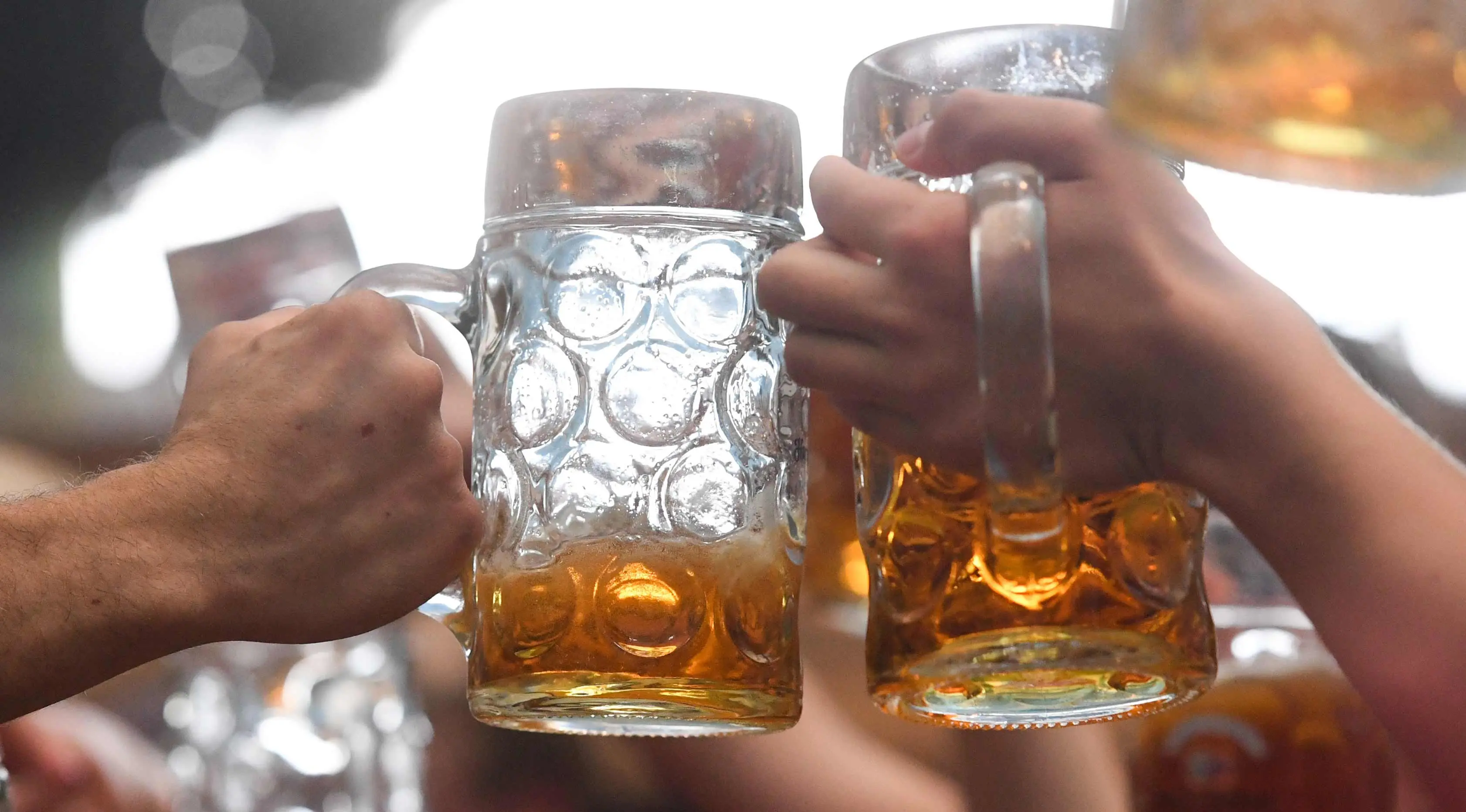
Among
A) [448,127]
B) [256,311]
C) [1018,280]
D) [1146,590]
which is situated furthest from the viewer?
[448,127]

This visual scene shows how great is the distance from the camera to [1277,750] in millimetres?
1338

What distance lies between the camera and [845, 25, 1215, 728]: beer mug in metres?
0.51

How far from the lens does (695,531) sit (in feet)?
1.84

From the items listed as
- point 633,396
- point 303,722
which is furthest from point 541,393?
point 303,722

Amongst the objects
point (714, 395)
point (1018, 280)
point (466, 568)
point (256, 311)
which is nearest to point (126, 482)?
point (466, 568)

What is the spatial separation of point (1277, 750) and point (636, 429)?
1018mm

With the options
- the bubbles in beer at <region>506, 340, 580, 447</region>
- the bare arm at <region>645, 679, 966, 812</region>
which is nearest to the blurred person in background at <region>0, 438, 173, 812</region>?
the bare arm at <region>645, 679, 966, 812</region>

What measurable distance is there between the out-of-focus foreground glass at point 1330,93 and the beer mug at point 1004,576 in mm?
106

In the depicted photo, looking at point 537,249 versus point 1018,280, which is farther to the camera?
point 537,249

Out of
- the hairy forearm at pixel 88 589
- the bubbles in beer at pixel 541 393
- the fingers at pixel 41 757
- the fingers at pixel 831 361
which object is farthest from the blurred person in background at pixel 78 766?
the fingers at pixel 831 361

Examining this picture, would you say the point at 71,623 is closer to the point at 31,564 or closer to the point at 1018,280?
the point at 31,564

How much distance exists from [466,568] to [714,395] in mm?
137

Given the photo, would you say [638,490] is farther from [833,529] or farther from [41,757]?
[41,757]

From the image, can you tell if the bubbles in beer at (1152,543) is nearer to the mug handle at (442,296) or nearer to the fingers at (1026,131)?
the fingers at (1026,131)
